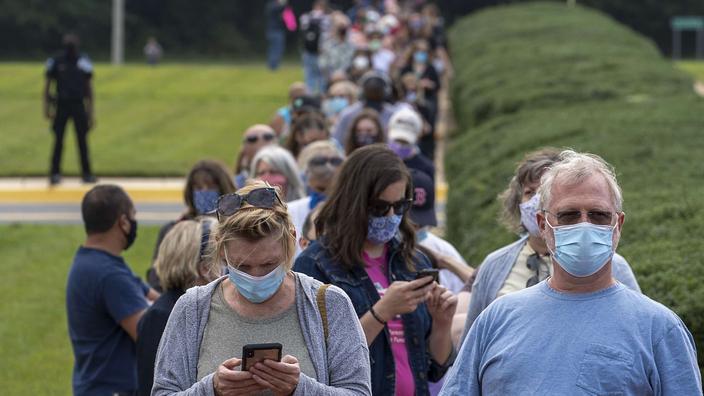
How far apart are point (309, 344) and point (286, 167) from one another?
13.3 feet

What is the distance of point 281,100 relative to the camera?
30891 mm

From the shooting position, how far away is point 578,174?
12.1ft

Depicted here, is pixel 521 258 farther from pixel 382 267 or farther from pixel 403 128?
pixel 403 128

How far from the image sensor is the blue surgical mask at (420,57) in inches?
806

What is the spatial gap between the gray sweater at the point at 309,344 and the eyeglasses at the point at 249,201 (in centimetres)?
26

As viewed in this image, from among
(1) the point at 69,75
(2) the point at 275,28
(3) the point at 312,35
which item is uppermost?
(2) the point at 275,28

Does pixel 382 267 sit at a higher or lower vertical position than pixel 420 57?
lower

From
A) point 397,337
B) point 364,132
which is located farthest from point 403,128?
point 397,337

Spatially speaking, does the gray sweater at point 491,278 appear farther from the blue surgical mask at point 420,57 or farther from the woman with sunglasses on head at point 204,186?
the blue surgical mask at point 420,57

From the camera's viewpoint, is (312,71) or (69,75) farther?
(312,71)

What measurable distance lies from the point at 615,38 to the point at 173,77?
14902 millimetres

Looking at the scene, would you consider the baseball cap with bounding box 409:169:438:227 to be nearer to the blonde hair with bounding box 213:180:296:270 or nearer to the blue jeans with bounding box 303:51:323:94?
the blonde hair with bounding box 213:180:296:270

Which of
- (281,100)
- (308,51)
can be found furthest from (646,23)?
(308,51)

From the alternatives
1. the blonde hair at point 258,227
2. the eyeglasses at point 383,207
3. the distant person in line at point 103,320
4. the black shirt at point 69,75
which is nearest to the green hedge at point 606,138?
the eyeglasses at point 383,207
